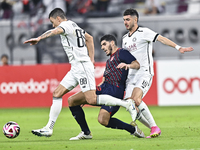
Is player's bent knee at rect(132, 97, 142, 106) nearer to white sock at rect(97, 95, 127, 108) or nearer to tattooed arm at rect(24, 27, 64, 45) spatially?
white sock at rect(97, 95, 127, 108)

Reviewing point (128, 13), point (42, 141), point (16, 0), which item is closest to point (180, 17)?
point (16, 0)

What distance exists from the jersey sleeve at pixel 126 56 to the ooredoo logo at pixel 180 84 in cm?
808

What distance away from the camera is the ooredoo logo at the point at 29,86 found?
15.8 metres

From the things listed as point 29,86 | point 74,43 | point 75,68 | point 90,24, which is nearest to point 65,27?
point 74,43

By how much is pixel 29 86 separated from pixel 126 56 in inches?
352

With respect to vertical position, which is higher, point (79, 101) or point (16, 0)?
point (16, 0)

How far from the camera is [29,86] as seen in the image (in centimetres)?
1580

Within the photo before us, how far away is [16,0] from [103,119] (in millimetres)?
14825

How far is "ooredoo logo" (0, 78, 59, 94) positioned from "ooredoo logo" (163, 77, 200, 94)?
4.04 metres

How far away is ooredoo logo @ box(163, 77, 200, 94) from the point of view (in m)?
15.3

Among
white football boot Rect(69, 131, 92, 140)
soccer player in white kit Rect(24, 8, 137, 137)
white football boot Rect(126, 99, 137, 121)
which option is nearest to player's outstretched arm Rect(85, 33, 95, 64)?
soccer player in white kit Rect(24, 8, 137, 137)

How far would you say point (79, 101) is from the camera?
758 centimetres

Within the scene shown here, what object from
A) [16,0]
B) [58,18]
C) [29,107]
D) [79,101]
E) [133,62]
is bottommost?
[29,107]

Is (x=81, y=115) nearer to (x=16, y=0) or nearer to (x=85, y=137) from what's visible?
(x=85, y=137)
